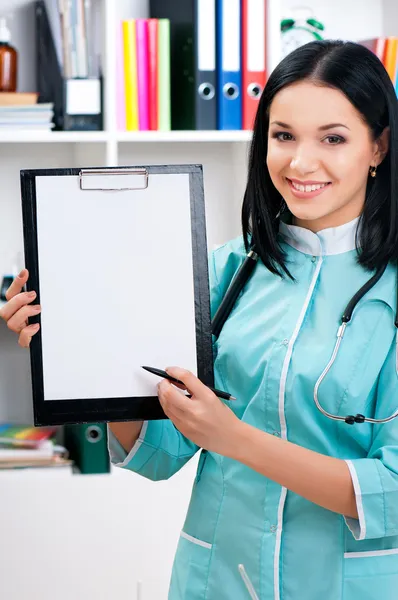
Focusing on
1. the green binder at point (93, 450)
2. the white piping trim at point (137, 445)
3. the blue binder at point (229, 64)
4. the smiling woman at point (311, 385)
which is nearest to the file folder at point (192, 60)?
the blue binder at point (229, 64)

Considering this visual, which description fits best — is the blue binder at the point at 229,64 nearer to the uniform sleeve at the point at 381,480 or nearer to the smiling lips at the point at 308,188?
the smiling lips at the point at 308,188

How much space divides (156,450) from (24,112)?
132 centimetres

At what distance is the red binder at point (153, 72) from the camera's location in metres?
2.39

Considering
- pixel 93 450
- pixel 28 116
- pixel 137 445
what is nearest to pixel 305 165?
pixel 137 445

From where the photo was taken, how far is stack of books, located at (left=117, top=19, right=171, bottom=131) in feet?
7.86

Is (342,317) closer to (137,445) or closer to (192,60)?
(137,445)

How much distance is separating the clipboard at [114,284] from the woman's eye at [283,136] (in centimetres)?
15

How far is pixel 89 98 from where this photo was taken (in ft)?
7.89

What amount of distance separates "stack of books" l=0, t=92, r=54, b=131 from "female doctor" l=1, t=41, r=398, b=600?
115 cm

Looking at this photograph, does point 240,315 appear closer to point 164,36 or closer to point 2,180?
point 164,36

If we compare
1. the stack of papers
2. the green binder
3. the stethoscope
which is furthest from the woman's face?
the green binder

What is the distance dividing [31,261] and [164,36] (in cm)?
133

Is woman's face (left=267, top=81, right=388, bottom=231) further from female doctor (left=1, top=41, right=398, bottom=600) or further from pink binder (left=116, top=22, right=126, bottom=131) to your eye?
pink binder (left=116, top=22, right=126, bottom=131)

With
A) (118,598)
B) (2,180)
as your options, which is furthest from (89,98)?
(118,598)
